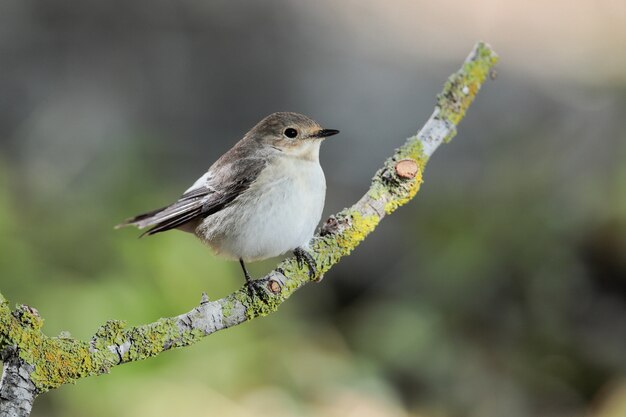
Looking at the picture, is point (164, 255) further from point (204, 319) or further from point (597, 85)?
point (597, 85)

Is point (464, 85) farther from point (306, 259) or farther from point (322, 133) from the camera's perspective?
point (306, 259)

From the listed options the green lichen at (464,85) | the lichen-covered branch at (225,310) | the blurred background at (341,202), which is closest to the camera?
the lichen-covered branch at (225,310)

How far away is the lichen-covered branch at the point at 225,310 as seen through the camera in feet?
4.27

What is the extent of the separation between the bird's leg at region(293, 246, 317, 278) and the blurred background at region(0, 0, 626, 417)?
5.08ft

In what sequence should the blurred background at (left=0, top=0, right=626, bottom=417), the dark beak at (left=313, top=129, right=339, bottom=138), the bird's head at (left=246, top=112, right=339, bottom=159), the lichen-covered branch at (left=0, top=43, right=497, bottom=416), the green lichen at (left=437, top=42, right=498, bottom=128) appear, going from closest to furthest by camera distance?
the lichen-covered branch at (left=0, top=43, right=497, bottom=416) → the dark beak at (left=313, top=129, right=339, bottom=138) → the bird's head at (left=246, top=112, right=339, bottom=159) → the green lichen at (left=437, top=42, right=498, bottom=128) → the blurred background at (left=0, top=0, right=626, bottom=417)

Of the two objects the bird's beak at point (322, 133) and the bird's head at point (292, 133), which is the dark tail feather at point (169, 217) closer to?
the bird's head at point (292, 133)

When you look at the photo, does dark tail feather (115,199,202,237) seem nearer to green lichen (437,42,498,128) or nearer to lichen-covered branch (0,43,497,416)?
lichen-covered branch (0,43,497,416)

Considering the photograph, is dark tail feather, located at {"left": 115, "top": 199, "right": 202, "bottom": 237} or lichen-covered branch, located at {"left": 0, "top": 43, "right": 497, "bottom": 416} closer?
lichen-covered branch, located at {"left": 0, "top": 43, "right": 497, "bottom": 416}

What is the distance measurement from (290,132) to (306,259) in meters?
0.41

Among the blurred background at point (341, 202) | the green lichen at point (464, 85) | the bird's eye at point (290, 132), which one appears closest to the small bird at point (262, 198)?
the bird's eye at point (290, 132)

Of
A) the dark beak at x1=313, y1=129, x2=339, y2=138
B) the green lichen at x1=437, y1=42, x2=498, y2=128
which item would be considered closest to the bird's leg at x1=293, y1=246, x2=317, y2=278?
the dark beak at x1=313, y1=129, x2=339, y2=138

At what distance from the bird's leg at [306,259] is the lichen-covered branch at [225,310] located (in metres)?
0.01

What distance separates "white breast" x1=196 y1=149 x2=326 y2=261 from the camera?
2.05 meters

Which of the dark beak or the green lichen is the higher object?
the green lichen
